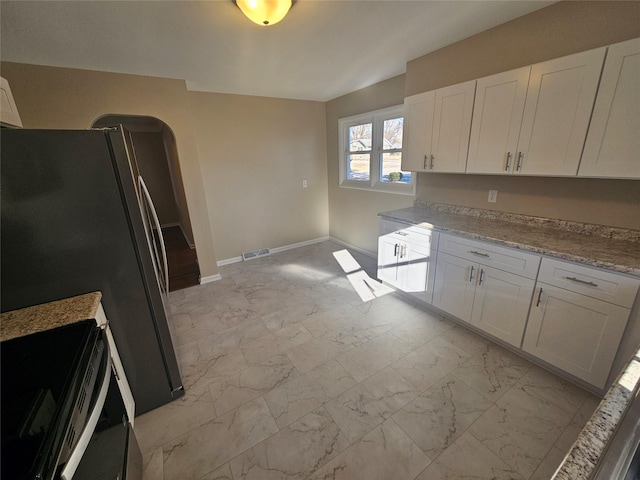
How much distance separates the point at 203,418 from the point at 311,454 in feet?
2.49

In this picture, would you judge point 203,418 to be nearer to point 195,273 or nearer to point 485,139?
point 195,273

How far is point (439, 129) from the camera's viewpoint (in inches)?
99.5

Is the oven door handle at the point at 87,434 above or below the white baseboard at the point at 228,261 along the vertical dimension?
above

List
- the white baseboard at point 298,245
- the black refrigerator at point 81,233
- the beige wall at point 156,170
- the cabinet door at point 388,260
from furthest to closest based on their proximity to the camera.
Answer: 1. the beige wall at point 156,170
2. the white baseboard at point 298,245
3. the cabinet door at point 388,260
4. the black refrigerator at point 81,233

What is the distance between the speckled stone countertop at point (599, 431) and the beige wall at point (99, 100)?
12.1 ft

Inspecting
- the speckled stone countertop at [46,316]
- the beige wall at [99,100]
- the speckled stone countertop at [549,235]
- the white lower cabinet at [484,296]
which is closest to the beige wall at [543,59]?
the speckled stone countertop at [549,235]

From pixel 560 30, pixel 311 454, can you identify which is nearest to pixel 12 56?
pixel 311 454

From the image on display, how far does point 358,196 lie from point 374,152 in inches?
28.6

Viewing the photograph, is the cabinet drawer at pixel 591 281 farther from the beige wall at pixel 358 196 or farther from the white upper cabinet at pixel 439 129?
the beige wall at pixel 358 196

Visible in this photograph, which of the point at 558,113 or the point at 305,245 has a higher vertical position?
the point at 558,113

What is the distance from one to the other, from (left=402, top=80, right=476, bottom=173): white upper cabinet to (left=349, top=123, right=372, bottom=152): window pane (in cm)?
125

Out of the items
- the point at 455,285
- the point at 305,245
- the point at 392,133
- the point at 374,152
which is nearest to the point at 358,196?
the point at 374,152

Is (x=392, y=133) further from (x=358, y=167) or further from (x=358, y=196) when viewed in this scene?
(x=358, y=196)

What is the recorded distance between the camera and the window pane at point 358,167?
13.7ft
